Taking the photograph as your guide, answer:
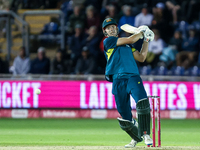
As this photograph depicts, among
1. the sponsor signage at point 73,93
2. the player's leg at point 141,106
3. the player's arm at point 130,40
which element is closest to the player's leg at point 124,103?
the player's leg at point 141,106

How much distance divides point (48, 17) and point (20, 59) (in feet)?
8.22

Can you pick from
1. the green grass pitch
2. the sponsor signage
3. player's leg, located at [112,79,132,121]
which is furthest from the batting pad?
the sponsor signage

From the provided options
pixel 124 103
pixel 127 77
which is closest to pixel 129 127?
pixel 124 103

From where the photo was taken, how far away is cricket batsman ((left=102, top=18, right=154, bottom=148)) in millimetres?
6551

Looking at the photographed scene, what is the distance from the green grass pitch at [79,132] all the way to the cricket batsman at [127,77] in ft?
5.38

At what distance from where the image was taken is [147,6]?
606 inches

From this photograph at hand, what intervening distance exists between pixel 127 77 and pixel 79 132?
403 centimetres

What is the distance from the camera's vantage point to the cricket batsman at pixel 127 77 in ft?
21.5

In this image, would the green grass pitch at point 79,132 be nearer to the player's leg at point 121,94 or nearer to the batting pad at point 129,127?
the batting pad at point 129,127

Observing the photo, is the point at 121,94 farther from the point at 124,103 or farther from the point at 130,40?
the point at 130,40

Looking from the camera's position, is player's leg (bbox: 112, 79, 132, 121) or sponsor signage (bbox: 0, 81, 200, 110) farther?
sponsor signage (bbox: 0, 81, 200, 110)

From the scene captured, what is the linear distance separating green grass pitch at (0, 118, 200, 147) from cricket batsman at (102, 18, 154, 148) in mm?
1639

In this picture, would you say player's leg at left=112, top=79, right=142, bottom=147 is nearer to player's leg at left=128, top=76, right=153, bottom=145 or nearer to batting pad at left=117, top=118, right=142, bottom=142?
batting pad at left=117, top=118, right=142, bottom=142

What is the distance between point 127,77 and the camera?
6.66 m
